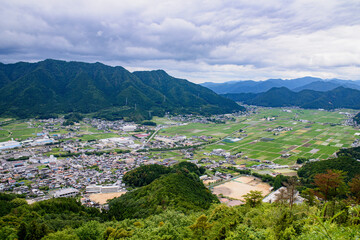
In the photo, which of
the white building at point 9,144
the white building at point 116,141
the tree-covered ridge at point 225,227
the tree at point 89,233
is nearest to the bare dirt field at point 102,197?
the tree-covered ridge at point 225,227

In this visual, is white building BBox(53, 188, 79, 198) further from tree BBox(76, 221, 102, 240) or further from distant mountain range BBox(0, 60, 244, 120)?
distant mountain range BBox(0, 60, 244, 120)

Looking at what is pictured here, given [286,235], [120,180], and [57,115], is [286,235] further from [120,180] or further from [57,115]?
[57,115]

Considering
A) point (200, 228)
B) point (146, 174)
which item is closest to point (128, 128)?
point (146, 174)

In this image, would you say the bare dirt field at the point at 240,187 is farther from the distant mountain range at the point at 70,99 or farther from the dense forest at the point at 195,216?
the distant mountain range at the point at 70,99

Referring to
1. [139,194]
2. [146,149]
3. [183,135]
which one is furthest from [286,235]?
[183,135]

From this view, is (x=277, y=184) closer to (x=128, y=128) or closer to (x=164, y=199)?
(x=164, y=199)

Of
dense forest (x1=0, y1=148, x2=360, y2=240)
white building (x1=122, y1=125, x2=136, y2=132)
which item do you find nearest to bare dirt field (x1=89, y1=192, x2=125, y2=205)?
dense forest (x1=0, y1=148, x2=360, y2=240)
